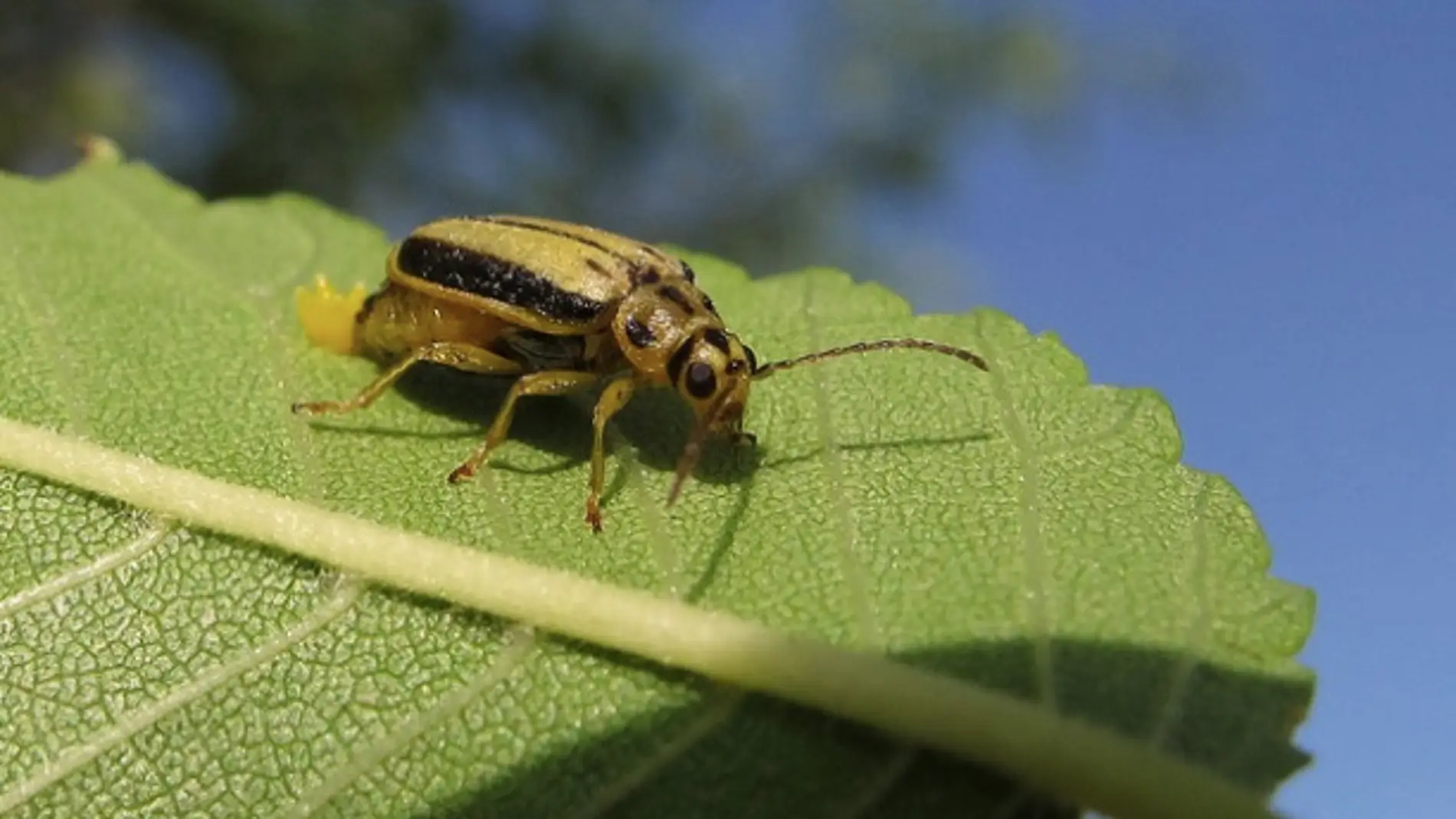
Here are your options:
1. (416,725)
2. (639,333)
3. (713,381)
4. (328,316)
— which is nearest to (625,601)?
(416,725)

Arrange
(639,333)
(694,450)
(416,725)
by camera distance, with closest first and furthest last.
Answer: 1. (416,725)
2. (694,450)
3. (639,333)

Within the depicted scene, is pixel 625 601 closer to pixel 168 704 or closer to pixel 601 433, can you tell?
pixel 601 433

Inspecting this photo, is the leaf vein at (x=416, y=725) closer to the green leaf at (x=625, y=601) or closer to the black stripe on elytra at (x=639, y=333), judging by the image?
the green leaf at (x=625, y=601)

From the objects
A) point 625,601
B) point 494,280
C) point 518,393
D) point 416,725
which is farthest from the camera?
point 494,280

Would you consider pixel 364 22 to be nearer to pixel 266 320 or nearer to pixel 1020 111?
pixel 1020 111

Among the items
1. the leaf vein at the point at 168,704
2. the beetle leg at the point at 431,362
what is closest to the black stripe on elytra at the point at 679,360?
the beetle leg at the point at 431,362

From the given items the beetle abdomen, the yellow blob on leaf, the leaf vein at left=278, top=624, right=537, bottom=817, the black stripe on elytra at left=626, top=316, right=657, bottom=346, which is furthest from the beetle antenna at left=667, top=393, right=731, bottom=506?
the yellow blob on leaf

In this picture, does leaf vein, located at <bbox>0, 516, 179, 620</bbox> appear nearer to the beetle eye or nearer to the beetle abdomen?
the beetle abdomen

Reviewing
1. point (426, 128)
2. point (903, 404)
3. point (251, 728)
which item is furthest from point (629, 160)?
point (251, 728)
